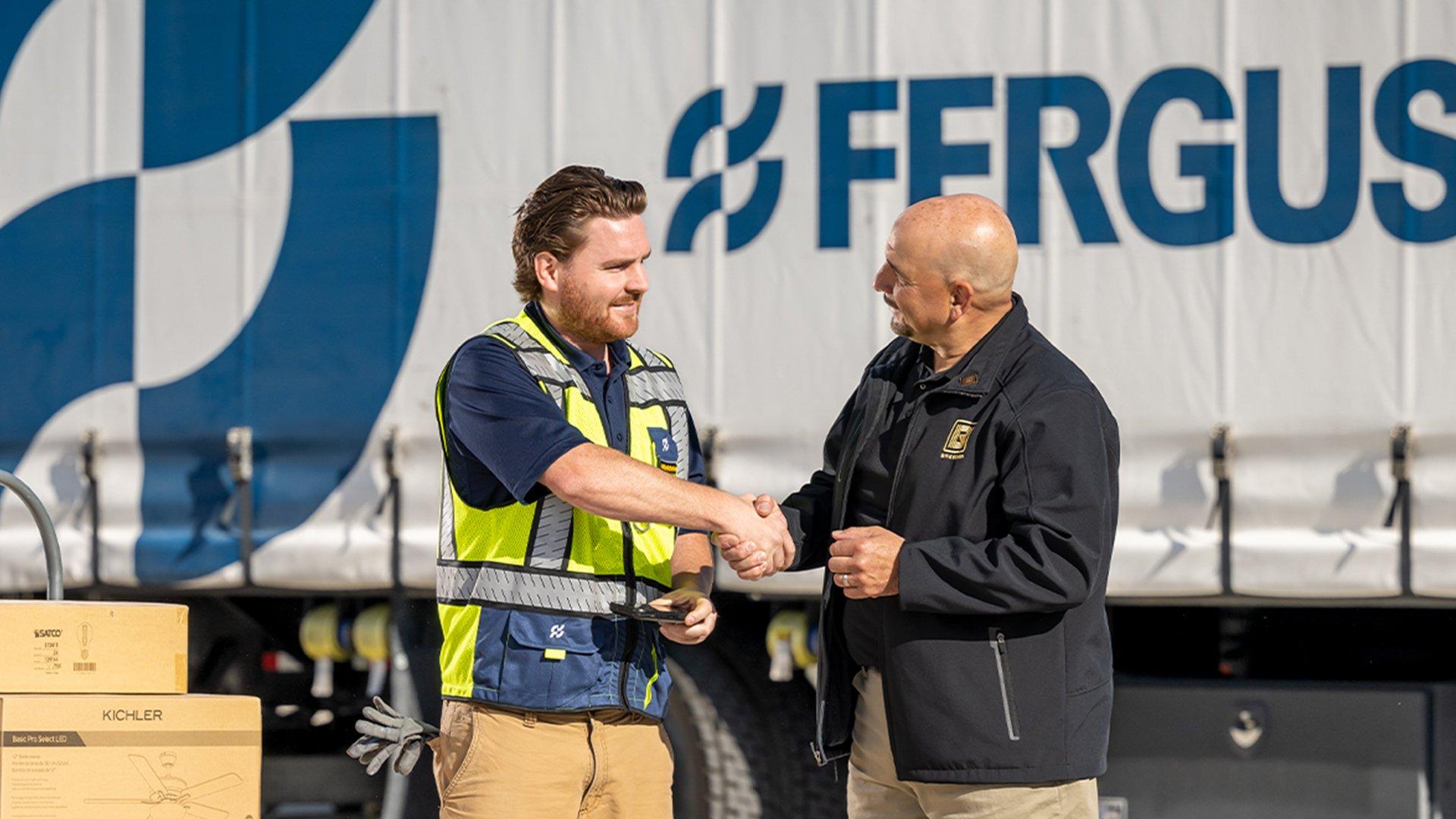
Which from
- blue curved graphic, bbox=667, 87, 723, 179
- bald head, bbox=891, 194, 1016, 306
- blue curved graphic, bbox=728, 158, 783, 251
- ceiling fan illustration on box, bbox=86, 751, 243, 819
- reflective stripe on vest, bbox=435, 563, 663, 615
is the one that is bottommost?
ceiling fan illustration on box, bbox=86, 751, 243, 819

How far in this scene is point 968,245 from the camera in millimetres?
2818

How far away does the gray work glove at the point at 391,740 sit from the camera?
2984mm

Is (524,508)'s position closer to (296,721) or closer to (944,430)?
(944,430)

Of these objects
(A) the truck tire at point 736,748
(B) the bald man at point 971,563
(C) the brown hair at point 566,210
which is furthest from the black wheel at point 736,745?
(C) the brown hair at point 566,210

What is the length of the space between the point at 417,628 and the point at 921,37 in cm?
224

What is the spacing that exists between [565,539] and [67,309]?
269 centimetres

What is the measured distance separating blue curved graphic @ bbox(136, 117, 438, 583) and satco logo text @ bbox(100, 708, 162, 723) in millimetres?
1794

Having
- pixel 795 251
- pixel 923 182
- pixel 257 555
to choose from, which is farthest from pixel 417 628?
pixel 923 182

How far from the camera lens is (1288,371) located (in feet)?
13.8

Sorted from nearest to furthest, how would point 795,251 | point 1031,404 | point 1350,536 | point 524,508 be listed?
point 1031,404, point 524,508, point 1350,536, point 795,251

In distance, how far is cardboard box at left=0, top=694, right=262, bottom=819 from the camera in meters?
2.84

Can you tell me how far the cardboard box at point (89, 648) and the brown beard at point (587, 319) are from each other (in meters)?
0.93

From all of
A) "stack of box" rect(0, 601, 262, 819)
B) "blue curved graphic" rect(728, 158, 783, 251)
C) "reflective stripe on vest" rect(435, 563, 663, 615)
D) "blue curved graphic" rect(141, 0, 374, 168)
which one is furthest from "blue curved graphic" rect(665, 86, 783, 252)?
"stack of box" rect(0, 601, 262, 819)

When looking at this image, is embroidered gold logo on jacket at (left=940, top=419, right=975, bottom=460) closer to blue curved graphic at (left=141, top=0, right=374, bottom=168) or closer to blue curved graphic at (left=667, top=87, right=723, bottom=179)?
blue curved graphic at (left=667, top=87, right=723, bottom=179)
